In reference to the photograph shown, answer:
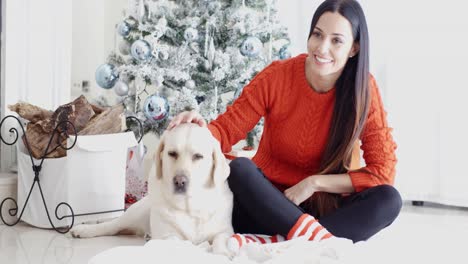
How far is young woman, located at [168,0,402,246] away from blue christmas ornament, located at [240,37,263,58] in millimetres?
1269

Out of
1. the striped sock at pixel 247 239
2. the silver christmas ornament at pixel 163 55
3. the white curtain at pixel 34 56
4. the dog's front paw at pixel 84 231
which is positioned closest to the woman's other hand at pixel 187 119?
the striped sock at pixel 247 239

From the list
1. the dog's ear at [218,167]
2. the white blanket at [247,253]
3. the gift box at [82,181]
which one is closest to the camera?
the white blanket at [247,253]

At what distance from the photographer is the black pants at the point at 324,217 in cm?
208

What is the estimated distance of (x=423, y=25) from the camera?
372 cm

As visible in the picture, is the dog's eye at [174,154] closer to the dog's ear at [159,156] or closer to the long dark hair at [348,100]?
the dog's ear at [159,156]

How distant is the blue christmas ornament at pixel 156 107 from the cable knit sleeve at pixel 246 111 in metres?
1.31

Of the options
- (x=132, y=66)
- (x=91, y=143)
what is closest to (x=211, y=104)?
(x=132, y=66)

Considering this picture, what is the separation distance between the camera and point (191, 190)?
2.00 metres

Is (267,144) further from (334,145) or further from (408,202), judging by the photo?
(408,202)

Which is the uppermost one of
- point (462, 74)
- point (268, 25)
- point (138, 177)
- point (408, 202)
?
→ point (268, 25)

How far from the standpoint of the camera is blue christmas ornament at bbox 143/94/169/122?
11.7 ft

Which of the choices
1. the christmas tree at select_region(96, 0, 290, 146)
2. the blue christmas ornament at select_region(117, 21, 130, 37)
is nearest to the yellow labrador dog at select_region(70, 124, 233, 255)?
the christmas tree at select_region(96, 0, 290, 146)

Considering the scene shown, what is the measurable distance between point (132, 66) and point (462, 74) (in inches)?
70.5

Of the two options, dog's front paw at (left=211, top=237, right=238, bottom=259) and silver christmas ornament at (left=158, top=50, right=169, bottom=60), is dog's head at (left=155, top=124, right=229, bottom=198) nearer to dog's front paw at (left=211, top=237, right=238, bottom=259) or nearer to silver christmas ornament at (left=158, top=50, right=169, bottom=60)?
dog's front paw at (left=211, top=237, right=238, bottom=259)
